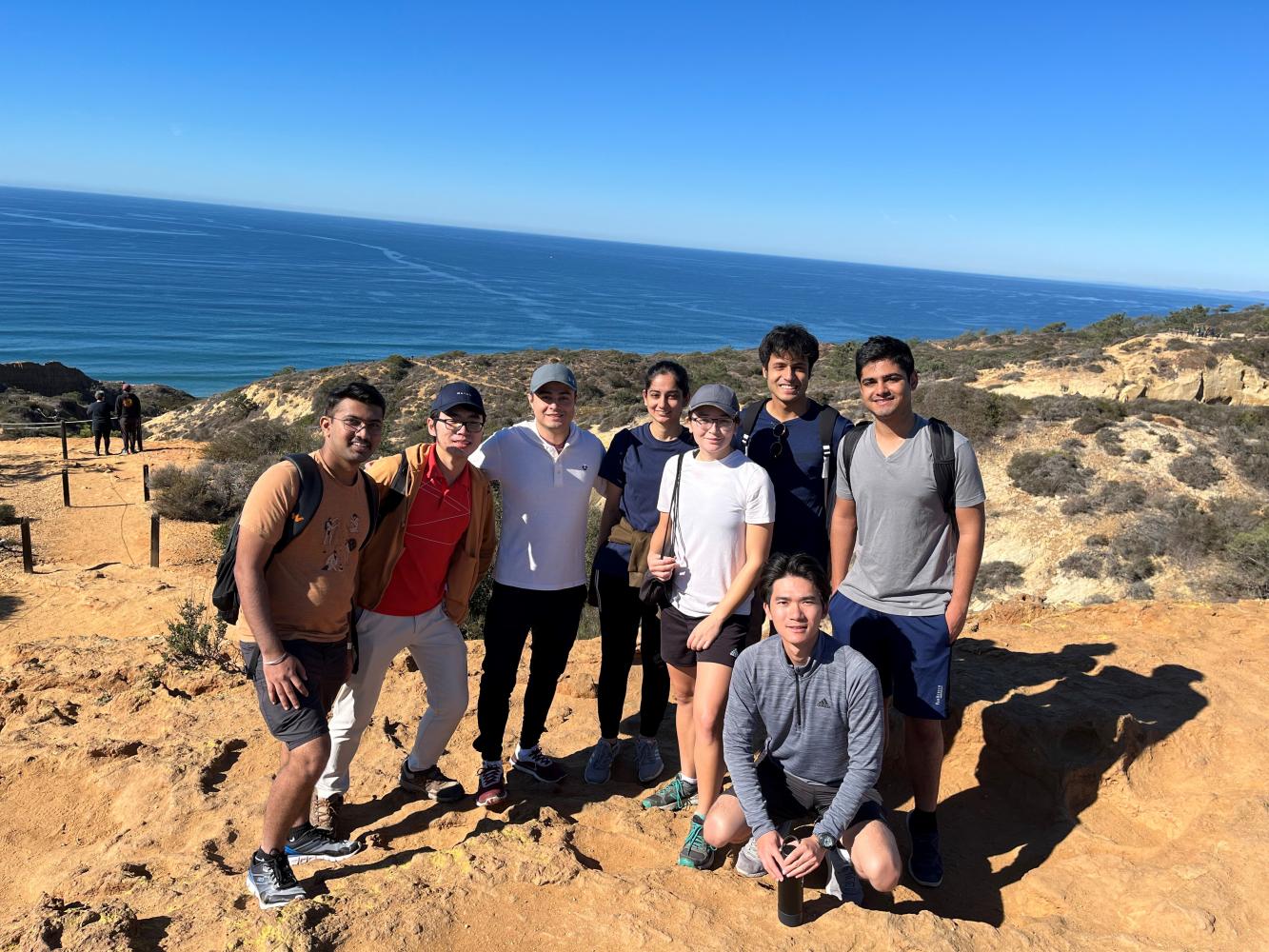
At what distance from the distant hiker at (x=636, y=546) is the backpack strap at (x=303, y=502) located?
4.30 ft

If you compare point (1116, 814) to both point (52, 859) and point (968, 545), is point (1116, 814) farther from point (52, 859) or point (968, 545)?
point (52, 859)

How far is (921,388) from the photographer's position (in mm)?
18344

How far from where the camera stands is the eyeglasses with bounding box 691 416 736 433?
325 cm

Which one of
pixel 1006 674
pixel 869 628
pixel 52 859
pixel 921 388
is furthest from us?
pixel 921 388

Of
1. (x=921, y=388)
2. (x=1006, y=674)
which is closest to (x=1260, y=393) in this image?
(x=921, y=388)

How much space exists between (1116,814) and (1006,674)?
1.23 meters

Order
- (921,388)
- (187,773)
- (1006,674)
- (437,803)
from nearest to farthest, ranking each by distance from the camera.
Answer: (437,803) < (187,773) < (1006,674) < (921,388)

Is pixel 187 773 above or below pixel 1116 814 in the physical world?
below

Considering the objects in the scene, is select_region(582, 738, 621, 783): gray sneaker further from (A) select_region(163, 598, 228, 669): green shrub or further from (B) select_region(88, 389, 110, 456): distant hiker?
(B) select_region(88, 389, 110, 456): distant hiker

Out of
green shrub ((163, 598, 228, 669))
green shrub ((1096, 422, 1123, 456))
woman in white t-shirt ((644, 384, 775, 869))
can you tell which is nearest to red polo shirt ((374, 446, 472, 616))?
woman in white t-shirt ((644, 384, 775, 869))

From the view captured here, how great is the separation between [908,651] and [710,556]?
92 cm

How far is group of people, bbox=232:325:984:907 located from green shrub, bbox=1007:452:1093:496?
11.0 meters

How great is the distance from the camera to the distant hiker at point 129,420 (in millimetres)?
18016

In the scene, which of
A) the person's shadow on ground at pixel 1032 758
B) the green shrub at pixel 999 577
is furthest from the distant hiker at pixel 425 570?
the green shrub at pixel 999 577
